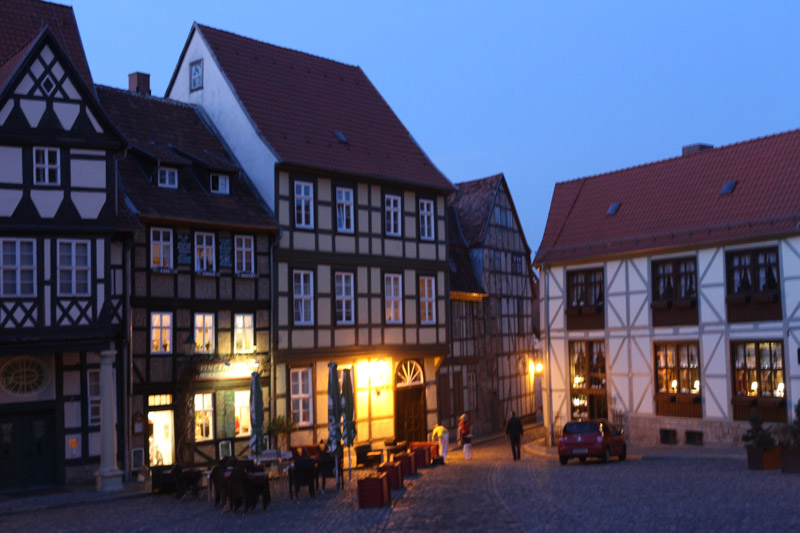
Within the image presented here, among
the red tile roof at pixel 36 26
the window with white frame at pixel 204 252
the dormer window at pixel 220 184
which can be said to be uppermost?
the red tile roof at pixel 36 26

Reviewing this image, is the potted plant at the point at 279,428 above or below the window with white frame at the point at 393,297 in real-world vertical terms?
below

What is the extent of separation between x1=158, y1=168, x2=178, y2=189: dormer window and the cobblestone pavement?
9.24 metres

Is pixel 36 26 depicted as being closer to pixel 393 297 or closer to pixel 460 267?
pixel 393 297

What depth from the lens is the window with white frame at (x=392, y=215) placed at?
33812 millimetres

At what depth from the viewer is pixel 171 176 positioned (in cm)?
2877

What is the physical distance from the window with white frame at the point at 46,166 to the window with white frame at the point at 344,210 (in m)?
10.2

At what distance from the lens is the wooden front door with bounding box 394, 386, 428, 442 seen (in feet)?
112

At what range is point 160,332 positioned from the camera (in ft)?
89.8

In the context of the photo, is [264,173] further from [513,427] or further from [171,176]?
[513,427]

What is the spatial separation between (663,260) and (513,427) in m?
7.97

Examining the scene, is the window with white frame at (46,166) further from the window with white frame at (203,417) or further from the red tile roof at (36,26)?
the window with white frame at (203,417)

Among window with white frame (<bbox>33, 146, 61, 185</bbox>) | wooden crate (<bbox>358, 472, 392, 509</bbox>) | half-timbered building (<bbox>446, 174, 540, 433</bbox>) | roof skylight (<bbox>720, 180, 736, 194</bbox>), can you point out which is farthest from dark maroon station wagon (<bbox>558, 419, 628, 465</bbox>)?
window with white frame (<bbox>33, 146, 61, 185</bbox>)

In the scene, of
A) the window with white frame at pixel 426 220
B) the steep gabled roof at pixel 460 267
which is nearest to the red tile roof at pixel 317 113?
the window with white frame at pixel 426 220

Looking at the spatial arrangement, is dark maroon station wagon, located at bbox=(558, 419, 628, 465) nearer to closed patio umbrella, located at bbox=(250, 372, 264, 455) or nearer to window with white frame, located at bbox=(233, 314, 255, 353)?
closed patio umbrella, located at bbox=(250, 372, 264, 455)
